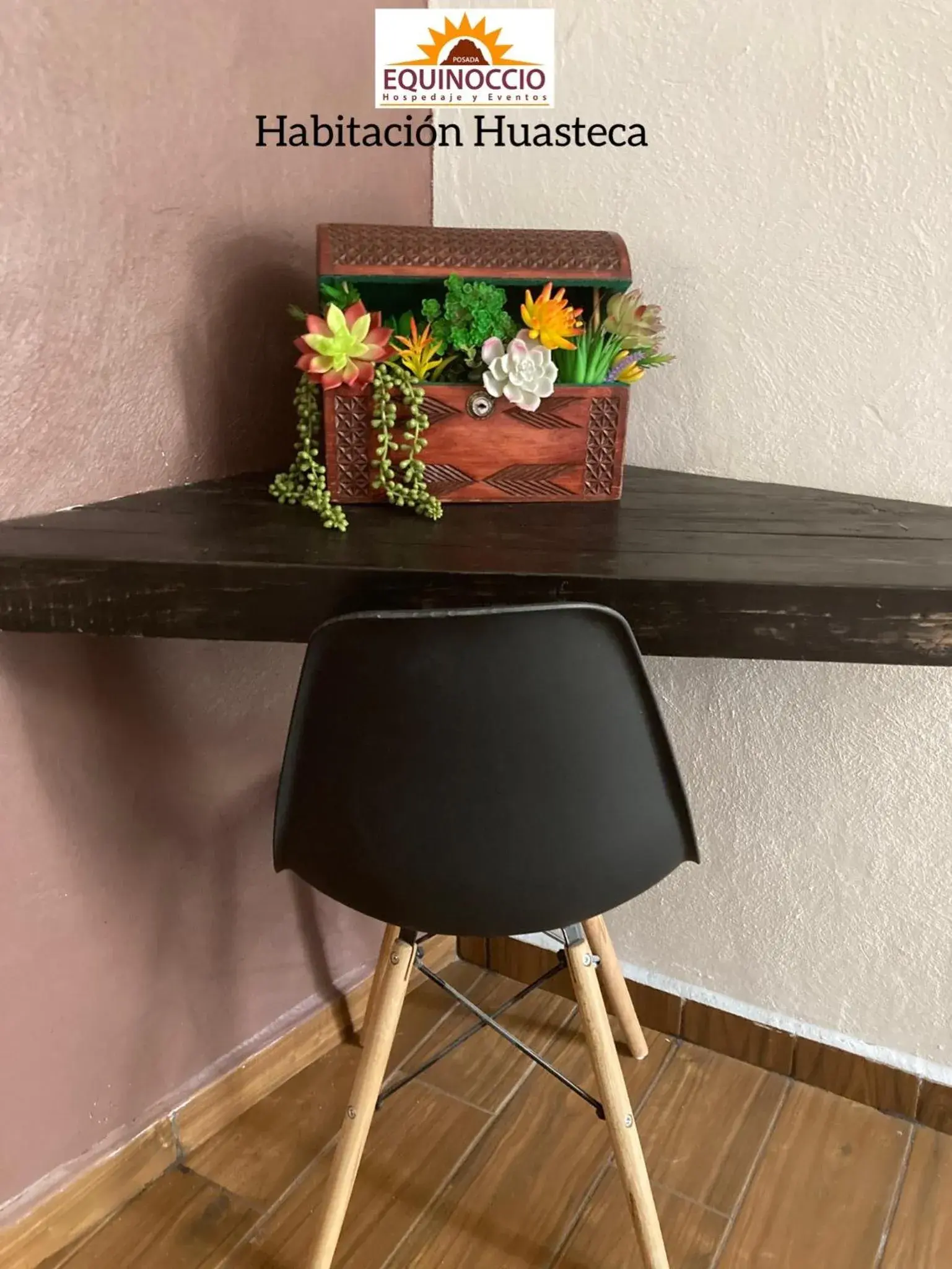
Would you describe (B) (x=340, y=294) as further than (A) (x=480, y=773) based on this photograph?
Yes

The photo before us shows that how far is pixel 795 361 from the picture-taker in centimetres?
110

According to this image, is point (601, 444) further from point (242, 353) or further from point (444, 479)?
point (242, 353)

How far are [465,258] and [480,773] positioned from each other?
566 millimetres

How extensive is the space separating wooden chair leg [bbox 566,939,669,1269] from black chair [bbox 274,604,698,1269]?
15 centimetres

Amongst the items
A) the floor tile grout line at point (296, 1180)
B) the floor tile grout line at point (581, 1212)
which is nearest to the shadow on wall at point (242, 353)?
the floor tile grout line at point (296, 1180)

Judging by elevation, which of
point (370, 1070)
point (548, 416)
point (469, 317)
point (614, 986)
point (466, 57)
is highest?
point (466, 57)

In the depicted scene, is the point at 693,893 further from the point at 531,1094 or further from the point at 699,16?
the point at 699,16

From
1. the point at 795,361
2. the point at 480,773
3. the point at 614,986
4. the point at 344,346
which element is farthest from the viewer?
the point at 614,986

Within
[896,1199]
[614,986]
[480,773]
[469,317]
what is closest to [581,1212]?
[614,986]

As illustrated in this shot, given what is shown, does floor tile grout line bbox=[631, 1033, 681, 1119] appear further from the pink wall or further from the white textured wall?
the pink wall

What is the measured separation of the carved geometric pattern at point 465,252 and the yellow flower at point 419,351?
68 millimetres

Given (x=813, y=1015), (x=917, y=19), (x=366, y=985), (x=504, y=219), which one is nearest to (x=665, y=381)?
(x=504, y=219)

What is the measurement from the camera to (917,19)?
95 centimetres

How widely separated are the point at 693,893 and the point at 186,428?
941 mm
